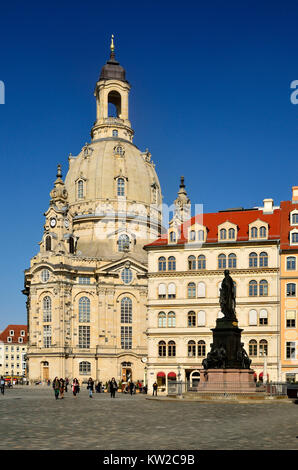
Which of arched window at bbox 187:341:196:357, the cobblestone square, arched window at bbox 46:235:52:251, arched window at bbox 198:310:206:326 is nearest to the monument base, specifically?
the cobblestone square

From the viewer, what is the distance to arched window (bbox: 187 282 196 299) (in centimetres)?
7581

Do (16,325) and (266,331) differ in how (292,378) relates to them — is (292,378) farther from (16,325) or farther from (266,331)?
(16,325)

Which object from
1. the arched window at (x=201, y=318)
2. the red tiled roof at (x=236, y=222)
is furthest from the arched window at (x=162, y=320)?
the red tiled roof at (x=236, y=222)

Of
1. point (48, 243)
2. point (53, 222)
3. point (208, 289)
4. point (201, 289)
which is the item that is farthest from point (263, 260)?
point (53, 222)

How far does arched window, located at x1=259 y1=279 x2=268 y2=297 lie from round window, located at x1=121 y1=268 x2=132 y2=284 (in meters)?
45.1

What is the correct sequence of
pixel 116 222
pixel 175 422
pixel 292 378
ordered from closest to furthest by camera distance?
pixel 175 422
pixel 292 378
pixel 116 222

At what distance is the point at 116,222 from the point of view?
402 feet

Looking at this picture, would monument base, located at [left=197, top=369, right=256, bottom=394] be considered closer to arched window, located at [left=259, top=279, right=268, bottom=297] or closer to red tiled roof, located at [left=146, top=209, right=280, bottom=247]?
arched window, located at [left=259, top=279, right=268, bottom=297]

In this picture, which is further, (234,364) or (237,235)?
(237,235)

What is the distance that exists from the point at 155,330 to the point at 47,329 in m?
38.7

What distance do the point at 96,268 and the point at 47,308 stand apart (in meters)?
10.1

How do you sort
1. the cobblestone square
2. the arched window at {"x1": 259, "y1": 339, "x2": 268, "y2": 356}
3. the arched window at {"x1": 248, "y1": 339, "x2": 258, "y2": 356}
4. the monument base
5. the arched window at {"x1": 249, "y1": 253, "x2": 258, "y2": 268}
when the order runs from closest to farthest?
the cobblestone square < the monument base < the arched window at {"x1": 259, "y1": 339, "x2": 268, "y2": 356} < the arched window at {"x1": 248, "y1": 339, "x2": 258, "y2": 356} < the arched window at {"x1": 249, "y1": 253, "x2": 258, "y2": 268}

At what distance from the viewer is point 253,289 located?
73562 mm
